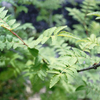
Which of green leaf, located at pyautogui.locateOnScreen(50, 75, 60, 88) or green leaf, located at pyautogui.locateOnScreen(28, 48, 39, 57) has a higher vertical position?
green leaf, located at pyautogui.locateOnScreen(28, 48, 39, 57)

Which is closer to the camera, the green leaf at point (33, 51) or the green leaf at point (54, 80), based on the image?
the green leaf at point (54, 80)

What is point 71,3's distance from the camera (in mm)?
3355

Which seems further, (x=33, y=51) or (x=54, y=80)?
(x=33, y=51)

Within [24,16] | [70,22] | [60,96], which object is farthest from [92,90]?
[24,16]

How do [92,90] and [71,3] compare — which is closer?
[92,90]

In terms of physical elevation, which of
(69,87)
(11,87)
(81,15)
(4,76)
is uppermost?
(81,15)

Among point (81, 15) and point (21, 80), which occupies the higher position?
point (81, 15)

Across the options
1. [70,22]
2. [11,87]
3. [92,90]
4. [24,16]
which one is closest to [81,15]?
[92,90]

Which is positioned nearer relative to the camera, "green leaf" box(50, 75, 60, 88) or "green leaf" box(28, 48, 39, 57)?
"green leaf" box(50, 75, 60, 88)

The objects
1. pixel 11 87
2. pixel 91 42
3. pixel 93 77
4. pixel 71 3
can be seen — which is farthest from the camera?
pixel 71 3

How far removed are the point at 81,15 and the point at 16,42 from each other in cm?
120

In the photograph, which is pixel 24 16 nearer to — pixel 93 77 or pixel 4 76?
pixel 4 76

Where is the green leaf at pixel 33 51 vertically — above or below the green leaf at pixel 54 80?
above

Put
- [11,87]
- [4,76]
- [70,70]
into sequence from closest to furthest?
[70,70] → [4,76] → [11,87]
